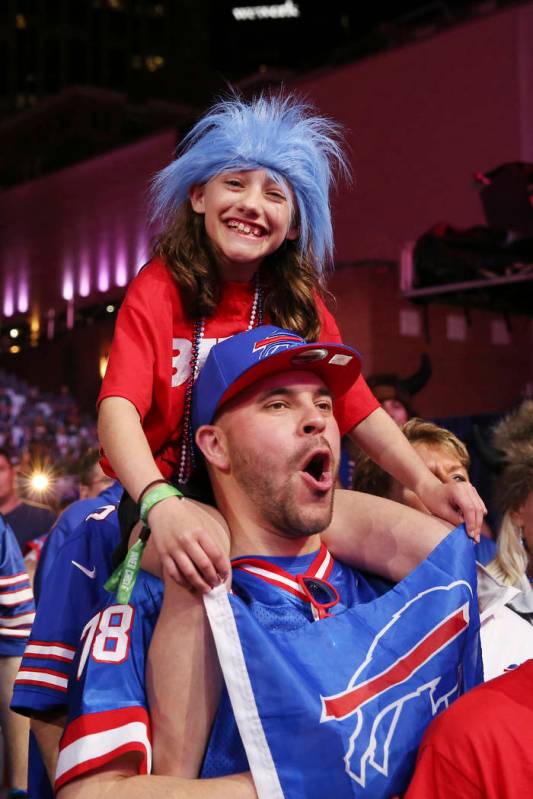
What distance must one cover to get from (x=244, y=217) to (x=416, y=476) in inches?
24.2

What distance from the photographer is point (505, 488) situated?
9.42 ft

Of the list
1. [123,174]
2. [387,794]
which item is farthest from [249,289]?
[123,174]

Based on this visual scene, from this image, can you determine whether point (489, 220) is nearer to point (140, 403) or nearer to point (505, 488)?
point (505, 488)

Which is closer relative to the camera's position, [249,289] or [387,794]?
[387,794]

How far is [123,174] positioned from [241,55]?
4099 millimetres

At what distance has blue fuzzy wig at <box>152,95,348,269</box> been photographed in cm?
208

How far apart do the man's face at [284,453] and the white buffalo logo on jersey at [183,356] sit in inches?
10.1

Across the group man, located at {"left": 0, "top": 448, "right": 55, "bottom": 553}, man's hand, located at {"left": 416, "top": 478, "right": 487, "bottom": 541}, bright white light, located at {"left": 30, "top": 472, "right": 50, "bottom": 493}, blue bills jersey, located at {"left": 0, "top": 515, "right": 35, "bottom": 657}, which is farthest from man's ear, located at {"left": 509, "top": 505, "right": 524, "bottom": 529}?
bright white light, located at {"left": 30, "top": 472, "right": 50, "bottom": 493}

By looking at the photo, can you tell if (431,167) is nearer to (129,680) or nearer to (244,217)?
(244,217)

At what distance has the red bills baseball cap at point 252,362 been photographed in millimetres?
1723

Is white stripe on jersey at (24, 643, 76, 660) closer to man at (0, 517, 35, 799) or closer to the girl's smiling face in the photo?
the girl's smiling face

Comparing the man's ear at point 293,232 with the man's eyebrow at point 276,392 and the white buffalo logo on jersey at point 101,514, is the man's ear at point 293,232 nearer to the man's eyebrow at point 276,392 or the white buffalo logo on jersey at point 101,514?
the man's eyebrow at point 276,392

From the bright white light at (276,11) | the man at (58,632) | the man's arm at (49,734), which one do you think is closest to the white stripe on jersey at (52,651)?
the man at (58,632)

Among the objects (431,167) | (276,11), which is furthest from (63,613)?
(276,11)
